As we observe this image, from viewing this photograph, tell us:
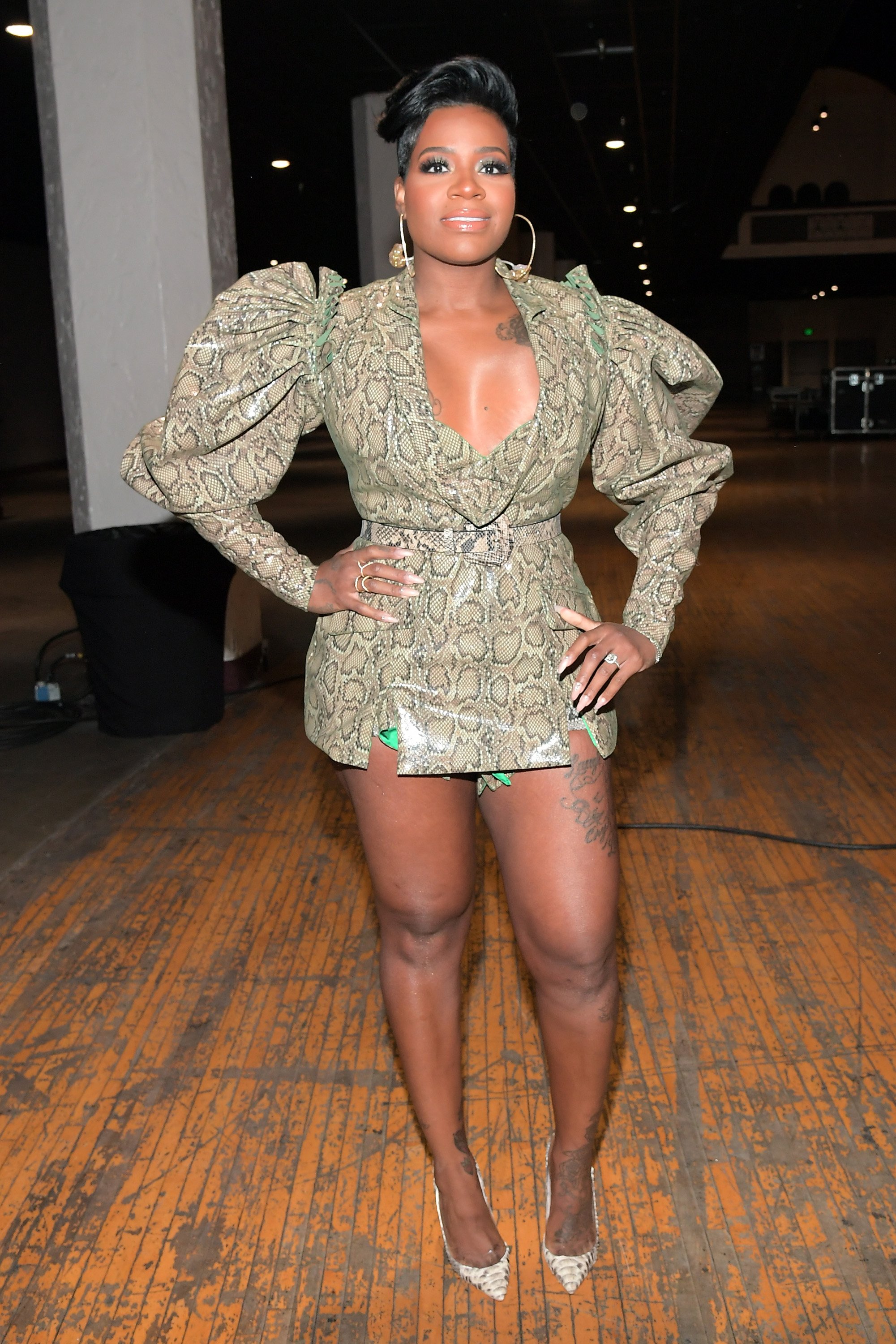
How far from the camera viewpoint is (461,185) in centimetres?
165

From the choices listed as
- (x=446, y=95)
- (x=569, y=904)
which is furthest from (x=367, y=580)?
(x=446, y=95)

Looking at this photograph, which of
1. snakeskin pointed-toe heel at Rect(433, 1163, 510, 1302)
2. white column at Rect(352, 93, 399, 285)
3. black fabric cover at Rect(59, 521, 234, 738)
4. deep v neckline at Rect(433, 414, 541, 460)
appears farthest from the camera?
white column at Rect(352, 93, 399, 285)

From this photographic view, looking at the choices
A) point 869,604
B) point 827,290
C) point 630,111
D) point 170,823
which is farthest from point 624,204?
point 827,290

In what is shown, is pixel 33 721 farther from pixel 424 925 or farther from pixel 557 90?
pixel 557 90

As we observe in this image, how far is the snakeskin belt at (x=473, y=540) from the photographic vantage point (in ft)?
5.57

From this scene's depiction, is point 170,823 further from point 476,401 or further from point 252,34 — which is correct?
point 252,34

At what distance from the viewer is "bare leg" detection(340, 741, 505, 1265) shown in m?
1.72

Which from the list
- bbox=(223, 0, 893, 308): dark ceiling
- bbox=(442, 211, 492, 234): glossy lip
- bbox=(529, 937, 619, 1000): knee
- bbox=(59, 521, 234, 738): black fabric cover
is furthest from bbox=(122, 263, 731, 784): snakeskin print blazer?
bbox=(223, 0, 893, 308): dark ceiling

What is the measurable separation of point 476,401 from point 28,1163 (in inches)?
59.9

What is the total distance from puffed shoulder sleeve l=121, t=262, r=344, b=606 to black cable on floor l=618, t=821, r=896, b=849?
207 centimetres

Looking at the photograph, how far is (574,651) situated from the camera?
5.56 ft

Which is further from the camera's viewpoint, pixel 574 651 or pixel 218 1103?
pixel 218 1103

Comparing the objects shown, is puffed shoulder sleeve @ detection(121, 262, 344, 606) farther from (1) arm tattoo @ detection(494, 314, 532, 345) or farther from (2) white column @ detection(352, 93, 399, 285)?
(2) white column @ detection(352, 93, 399, 285)

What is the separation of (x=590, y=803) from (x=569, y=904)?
0.44ft
